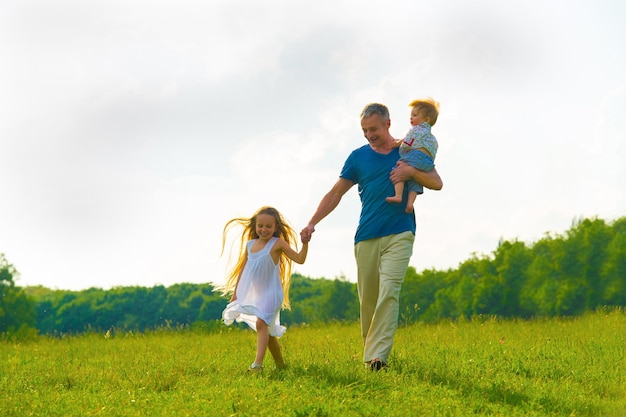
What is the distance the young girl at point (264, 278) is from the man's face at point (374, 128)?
1402mm

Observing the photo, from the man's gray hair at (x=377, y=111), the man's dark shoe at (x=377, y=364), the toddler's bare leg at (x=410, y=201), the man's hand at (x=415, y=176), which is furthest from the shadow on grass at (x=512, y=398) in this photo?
Result: the man's gray hair at (x=377, y=111)

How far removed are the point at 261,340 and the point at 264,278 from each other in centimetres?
73

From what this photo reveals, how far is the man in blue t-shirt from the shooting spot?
350 inches

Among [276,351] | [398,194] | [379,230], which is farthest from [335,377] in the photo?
[398,194]

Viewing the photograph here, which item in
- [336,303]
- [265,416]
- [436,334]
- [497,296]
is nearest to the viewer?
[265,416]

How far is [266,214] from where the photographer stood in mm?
8922

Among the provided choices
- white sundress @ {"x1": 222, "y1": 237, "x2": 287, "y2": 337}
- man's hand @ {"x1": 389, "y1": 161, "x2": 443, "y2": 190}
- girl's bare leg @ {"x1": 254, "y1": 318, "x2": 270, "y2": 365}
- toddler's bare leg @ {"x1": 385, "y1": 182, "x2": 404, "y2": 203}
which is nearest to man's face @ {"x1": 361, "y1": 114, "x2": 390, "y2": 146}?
man's hand @ {"x1": 389, "y1": 161, "x2": 443, "y2": 190}

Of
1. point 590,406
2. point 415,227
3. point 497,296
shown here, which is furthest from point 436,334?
point 497,296

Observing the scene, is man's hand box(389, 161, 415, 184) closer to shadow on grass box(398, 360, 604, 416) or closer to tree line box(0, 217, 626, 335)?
shadow on grass box(398, 360, 604, 416)

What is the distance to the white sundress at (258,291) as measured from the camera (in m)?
8.75

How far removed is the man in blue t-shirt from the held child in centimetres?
9

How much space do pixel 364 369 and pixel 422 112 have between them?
3.06m

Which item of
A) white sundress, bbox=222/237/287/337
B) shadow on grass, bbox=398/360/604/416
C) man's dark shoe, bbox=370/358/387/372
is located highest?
white sundress, bbox=222/237/287/337

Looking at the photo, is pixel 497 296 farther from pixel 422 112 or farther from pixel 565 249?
pixel 422 112
